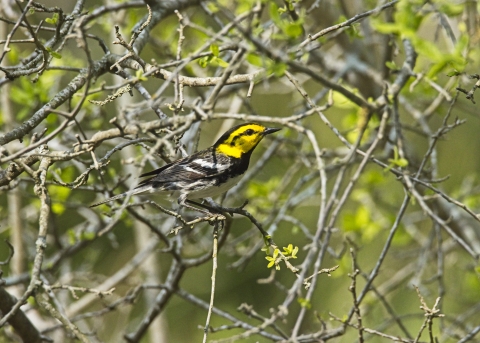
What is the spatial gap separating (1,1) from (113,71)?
77.7 inches

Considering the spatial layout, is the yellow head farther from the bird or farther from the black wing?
the black wing

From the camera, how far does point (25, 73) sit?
3217 mm

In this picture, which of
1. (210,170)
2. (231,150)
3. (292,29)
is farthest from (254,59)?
(231,150)

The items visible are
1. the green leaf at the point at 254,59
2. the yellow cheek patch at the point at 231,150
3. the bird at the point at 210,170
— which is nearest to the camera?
the green leaf at the point at 254,59

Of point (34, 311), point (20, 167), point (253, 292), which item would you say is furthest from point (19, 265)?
point (253, 292)

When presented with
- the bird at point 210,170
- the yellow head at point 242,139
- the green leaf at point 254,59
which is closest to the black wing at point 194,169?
the bird at point 210,170

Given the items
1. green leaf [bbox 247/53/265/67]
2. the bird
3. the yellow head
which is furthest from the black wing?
green leaf [bbox 247/53/265/67]

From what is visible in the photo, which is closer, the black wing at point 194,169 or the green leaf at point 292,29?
the green leaf at point 292,29

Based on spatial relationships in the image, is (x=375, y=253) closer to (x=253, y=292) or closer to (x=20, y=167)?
(x=253, y=292)

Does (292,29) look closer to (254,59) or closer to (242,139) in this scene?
(254,59)

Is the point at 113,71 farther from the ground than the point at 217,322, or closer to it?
farther from the ground

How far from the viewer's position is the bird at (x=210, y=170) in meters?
4.84

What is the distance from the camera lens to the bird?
484cm

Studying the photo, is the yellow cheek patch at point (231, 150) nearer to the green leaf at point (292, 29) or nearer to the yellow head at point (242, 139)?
the yellow head at point (242, 139)
